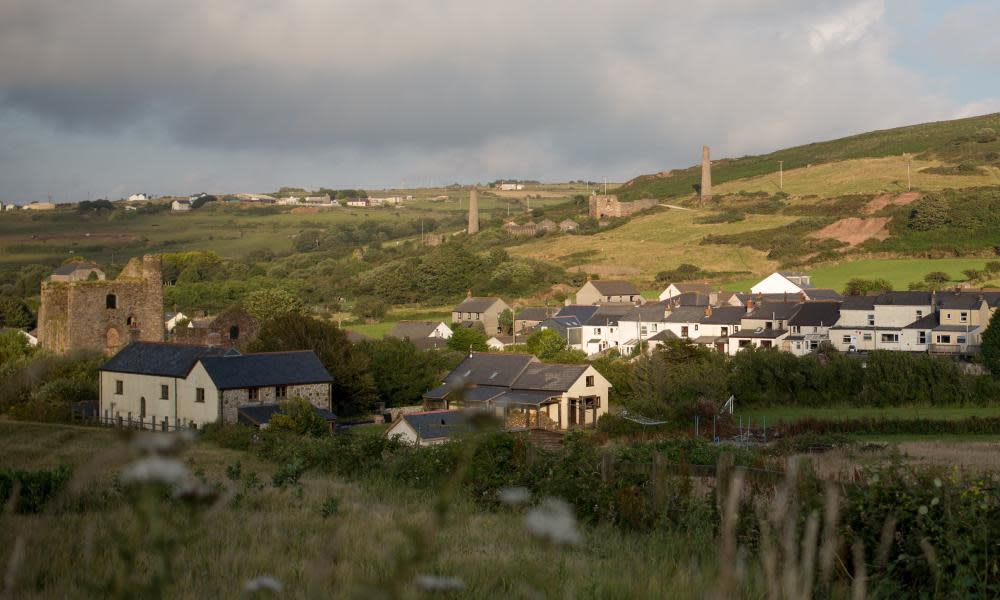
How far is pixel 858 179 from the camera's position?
116500 mm

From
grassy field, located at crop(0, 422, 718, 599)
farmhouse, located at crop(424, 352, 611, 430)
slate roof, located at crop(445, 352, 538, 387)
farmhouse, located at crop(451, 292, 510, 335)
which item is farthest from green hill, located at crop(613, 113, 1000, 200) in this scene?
grassy field, located at crop(0, 422, 718, 599)

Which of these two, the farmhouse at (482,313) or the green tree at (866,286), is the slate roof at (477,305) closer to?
the farmhouse at (482,313)

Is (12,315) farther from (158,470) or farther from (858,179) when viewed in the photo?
(858,179)

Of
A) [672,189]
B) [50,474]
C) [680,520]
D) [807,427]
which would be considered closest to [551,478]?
[680,520]

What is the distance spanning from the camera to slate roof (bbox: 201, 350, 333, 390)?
34.4 meters

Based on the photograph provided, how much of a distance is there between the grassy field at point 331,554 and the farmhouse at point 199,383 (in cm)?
2576

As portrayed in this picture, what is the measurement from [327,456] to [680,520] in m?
8.18

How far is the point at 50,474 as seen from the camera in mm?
9672

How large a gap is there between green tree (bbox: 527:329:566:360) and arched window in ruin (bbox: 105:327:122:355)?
22.6 metres

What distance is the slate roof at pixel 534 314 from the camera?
70625mm

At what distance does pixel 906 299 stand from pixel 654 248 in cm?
4647

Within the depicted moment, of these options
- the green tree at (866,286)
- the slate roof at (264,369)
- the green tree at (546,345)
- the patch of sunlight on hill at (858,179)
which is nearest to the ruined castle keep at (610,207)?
the patch of sunlight on hill at (858,179)

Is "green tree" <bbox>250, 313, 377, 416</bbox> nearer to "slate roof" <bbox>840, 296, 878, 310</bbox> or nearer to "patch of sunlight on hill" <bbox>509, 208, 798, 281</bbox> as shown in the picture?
"slate roof" <bbox>840, 296, 878, 310</bbox>

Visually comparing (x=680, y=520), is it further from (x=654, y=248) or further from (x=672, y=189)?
(x=672, y=189)
